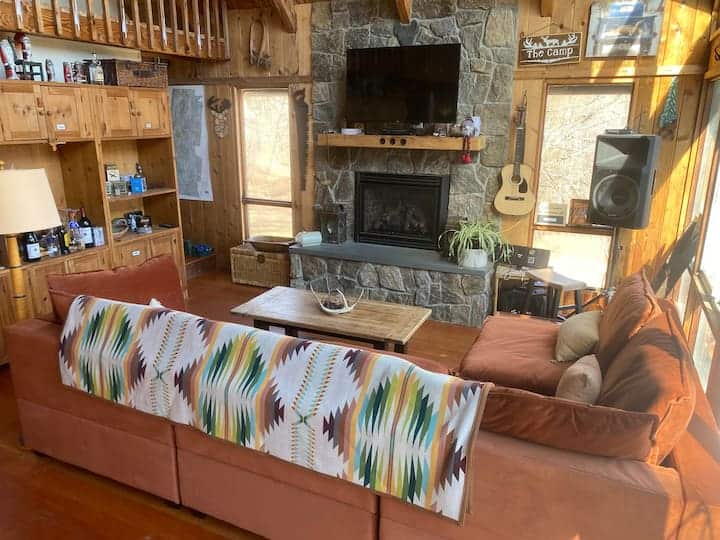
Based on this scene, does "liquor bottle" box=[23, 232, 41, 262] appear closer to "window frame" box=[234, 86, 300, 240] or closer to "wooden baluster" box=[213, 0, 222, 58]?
"window frame" box=[234, 86, 300, 240]

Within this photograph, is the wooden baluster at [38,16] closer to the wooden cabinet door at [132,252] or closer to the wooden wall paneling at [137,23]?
the wooden wall paneling at [137,23]

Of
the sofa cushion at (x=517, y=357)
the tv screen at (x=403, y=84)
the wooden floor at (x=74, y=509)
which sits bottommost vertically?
the wooden floor at (x=74, y=509)

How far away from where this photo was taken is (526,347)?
9.53 ft

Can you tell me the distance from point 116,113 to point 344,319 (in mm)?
2545

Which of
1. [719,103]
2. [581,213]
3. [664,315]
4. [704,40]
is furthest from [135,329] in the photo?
[704,40]

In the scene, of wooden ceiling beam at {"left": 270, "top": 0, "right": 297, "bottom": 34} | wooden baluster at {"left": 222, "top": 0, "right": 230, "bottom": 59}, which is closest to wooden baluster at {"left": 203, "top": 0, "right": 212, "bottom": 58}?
wooden baluster at {"left": 222, "top": 0, "right": 230, "bottom": 59}

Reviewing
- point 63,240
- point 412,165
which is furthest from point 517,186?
point 63,240

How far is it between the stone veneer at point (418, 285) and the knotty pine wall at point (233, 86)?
77cm

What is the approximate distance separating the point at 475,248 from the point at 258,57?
2.81m

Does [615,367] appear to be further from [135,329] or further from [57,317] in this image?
[57,317]

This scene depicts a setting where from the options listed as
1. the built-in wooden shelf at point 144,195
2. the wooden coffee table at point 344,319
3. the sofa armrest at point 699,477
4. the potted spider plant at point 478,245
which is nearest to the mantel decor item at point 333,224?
the potted spider plant at point 478,245

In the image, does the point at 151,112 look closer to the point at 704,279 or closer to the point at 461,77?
the point at 461,77

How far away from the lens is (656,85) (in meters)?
3.93

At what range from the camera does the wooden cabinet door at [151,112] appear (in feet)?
14.4
